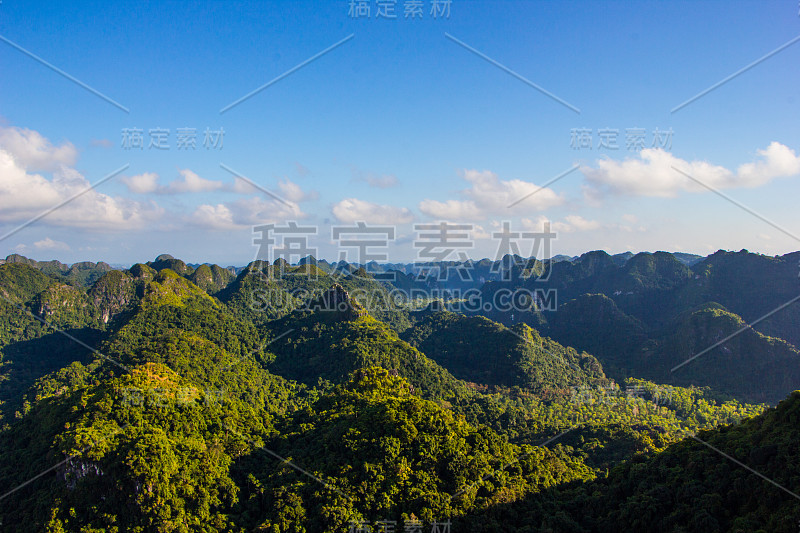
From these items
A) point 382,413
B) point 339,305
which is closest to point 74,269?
point 339,305

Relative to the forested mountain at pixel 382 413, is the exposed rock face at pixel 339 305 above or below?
above

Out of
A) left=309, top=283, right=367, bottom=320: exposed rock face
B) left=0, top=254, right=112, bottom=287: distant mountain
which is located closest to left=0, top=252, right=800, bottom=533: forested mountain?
left=309, top=283, right=367, bottom=320: exposed rock face

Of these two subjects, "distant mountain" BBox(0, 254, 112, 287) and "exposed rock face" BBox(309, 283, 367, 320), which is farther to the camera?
"distant mountain" BBox(0, 254, 112, 287)

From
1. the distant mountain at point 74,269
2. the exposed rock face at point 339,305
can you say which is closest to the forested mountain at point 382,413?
the exposed rock face at point 339,305

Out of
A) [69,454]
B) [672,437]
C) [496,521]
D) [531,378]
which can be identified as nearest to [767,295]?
[531,378]

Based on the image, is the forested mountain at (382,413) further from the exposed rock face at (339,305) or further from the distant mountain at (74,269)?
the distant mountain at (74,269)

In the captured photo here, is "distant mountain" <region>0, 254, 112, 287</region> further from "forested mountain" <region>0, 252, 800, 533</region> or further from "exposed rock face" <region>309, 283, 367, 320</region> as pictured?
"exposed rock face" <region>309, 283, 367, 320</region>

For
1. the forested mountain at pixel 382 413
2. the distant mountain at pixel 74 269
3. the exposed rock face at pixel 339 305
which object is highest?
the distant mountain at pixel 74 269

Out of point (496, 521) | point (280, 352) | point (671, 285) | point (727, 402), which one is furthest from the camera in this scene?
point (671, 285)

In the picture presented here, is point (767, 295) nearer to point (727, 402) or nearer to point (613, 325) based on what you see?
point (613, 325)
